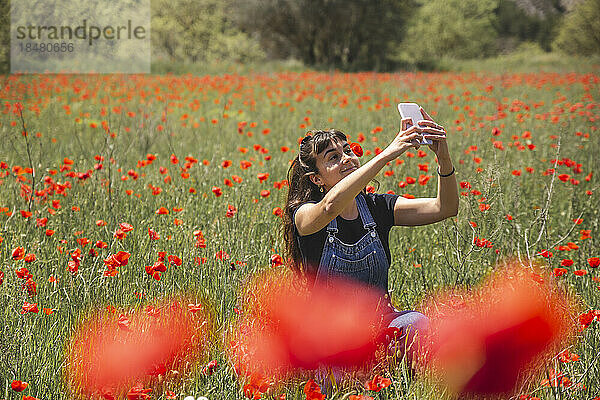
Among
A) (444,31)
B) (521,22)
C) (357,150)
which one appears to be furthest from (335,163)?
(521,22)

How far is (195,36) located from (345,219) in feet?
83.3

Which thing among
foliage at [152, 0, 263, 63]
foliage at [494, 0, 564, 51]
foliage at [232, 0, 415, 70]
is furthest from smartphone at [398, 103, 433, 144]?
foliage at [494, 0, 564, 51]

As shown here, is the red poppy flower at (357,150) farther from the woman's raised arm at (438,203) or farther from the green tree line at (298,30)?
the green tree line at (298,30)

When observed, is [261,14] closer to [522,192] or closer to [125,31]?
→ [125,31]

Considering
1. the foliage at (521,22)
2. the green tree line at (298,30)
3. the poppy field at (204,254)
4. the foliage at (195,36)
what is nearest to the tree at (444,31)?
the green tree line at (298,30)

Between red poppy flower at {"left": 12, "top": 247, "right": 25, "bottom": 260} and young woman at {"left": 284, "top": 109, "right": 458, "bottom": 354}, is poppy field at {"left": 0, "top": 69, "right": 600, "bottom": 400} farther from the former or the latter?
→ young woman at {"left": 284, "top": 109, "right": 458, "bottom": 354}

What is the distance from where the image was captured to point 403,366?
184 cm

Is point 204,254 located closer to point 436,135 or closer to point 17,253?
point 17,253

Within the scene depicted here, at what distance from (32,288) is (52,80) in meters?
9.00

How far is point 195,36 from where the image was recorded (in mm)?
26203

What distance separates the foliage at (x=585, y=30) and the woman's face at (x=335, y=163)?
27.0 m

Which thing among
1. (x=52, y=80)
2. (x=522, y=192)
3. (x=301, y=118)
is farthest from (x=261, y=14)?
(x=522, y=192)

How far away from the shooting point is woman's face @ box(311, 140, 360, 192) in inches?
87.3

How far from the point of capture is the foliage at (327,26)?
2536cm
